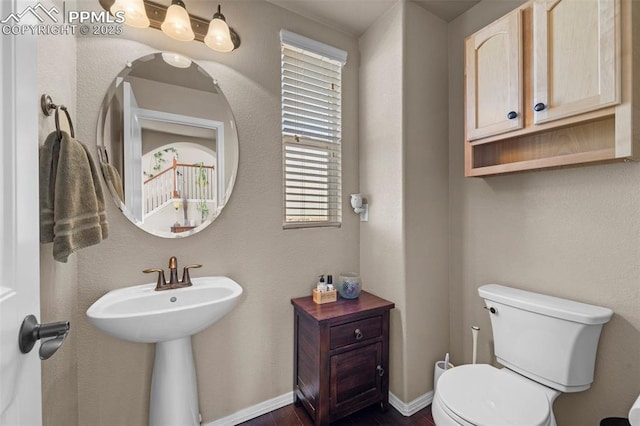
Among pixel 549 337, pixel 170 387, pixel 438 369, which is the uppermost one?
pixel 549 337

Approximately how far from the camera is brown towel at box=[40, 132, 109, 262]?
93cm

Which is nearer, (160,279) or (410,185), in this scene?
(160,279)

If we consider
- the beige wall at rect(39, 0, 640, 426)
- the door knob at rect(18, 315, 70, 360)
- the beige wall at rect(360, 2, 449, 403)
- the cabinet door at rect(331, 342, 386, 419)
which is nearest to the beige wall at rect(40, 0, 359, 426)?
the beige wall at rect(39, 0, 640, 426)

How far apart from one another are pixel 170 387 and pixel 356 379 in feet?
3.23

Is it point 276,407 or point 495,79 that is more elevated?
point 495,79

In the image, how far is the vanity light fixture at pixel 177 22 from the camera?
138 centimetres

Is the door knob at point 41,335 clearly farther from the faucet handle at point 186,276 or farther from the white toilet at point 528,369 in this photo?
the white toilet at point 528,369

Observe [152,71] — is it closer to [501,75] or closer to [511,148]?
[501,75]

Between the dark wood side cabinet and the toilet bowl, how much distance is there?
0.48 meters

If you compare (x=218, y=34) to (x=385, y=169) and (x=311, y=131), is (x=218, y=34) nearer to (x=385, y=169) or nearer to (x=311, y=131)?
(x=311, y=131)

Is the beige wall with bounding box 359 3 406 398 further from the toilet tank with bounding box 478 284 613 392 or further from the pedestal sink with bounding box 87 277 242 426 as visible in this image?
the pedestal sink with bounding box 87 277 242 426

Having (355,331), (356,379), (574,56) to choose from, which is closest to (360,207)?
(355,331)

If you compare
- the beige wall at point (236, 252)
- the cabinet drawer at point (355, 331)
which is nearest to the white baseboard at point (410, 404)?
the cabinet drawer at point (355, 331)

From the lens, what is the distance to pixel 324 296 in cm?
179
